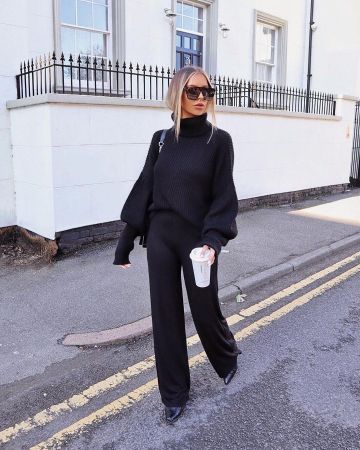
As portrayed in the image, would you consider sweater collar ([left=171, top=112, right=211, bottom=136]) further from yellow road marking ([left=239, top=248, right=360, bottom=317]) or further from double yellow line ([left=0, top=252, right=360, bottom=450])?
yellow road marking ([left=239, top=248, right=360, bottom=317])

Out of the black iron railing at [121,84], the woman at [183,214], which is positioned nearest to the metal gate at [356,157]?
the black iron railing at [121,84]

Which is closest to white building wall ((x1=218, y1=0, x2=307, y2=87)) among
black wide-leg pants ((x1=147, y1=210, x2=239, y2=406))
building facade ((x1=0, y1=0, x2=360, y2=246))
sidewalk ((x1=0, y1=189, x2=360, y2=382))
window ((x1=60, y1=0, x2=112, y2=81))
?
building facade ((x1=0, y1=0, x2=360, y2=246))

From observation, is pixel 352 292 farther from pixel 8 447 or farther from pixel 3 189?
pixel 3 189

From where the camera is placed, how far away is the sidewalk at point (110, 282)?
4.19m

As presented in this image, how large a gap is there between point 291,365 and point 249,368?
13.3 inches

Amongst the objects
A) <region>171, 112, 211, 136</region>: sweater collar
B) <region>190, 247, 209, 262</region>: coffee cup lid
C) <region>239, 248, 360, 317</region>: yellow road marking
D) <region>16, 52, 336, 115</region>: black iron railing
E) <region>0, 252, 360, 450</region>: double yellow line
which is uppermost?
<region>16, 52, 336, 115</region>: black iron railing

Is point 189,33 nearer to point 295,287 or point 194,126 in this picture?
point 295,287

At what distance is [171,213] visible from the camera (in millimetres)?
2842

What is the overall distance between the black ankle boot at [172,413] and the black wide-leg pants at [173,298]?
0.03m

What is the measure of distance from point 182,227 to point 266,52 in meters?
11.3

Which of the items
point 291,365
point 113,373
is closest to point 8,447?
point 113,373

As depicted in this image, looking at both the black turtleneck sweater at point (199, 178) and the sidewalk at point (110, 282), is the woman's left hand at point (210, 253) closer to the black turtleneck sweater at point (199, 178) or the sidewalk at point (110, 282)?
the black turtleneck sweater at point (199, 178)

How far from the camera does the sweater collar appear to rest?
2783mm

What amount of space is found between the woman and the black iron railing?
11.3 feet
